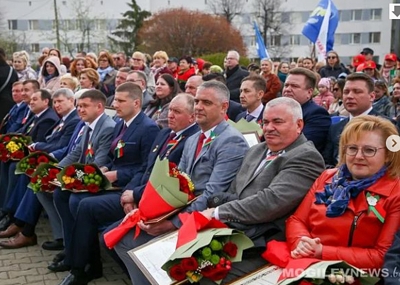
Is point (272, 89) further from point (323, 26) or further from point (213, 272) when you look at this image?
point (213, 272)

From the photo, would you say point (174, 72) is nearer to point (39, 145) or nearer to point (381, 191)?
point (39, 145)

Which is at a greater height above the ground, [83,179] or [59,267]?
[83,179]

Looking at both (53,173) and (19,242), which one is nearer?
(53,173)

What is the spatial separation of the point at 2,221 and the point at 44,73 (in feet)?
15.8

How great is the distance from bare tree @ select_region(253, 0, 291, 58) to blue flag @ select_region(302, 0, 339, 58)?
1452 inches

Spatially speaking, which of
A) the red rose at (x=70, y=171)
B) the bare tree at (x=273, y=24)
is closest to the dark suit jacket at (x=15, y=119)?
the red rose at (x=70, y=171)

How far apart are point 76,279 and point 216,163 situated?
176 centimetres

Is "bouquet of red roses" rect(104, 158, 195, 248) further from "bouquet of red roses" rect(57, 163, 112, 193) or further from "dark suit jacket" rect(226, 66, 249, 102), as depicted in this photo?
"dark suit jacket" rect(226, 66, 249, 102)

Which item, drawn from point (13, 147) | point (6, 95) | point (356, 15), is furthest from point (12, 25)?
point (13, 147)

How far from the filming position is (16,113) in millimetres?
8250

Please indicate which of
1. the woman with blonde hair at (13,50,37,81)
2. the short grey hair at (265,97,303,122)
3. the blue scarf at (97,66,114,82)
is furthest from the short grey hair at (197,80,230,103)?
the woman with blonde hair at (13,50,37,81)

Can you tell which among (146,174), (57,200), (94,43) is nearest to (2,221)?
(57,200)

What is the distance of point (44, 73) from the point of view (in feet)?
35.4

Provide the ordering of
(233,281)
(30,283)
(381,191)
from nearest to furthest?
(381,191)
(233,281)
(30,283)
